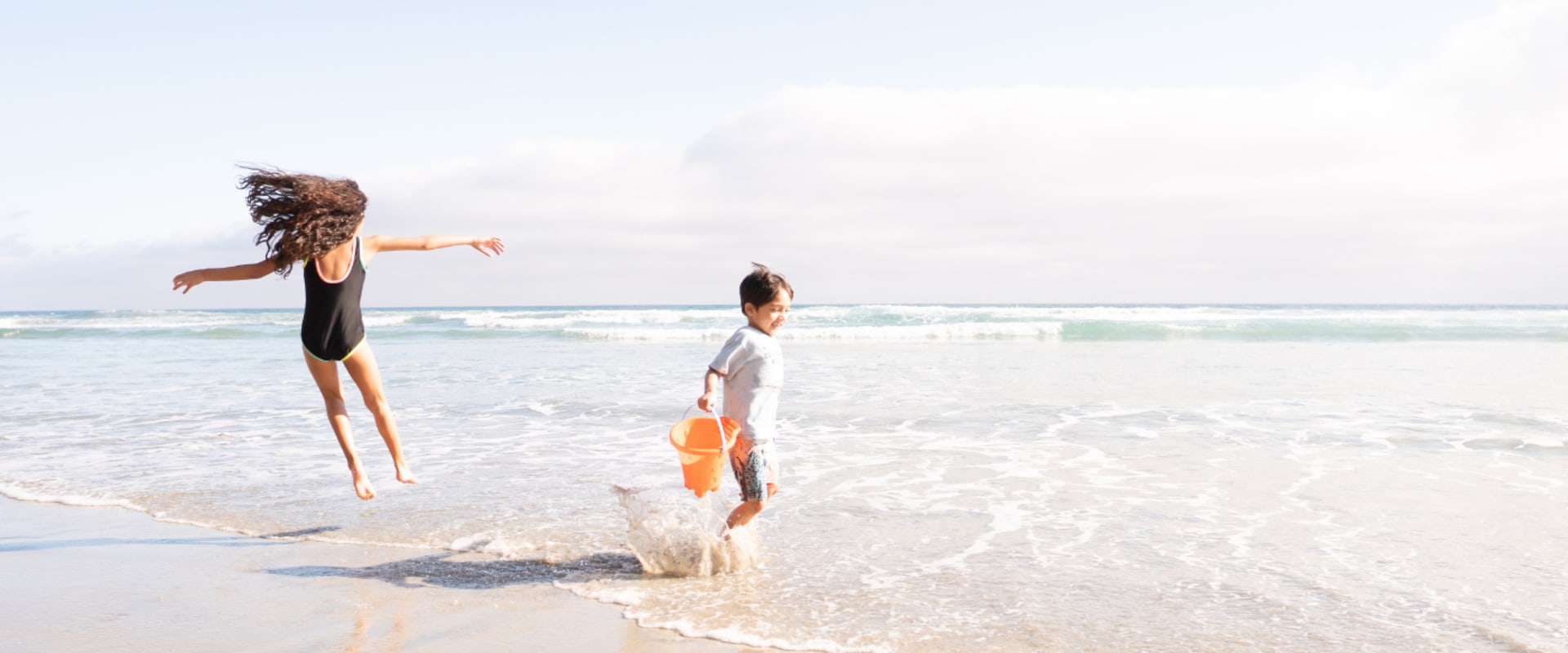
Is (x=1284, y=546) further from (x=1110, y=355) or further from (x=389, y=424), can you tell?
(x=1110, y=355)

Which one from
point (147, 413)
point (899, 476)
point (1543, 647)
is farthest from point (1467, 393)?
point (147, 413)

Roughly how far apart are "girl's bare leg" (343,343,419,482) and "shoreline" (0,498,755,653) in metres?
0.53

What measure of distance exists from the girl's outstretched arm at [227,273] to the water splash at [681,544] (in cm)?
196

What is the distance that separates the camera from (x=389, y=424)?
15.9ft

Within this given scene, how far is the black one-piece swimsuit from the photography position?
4500mm

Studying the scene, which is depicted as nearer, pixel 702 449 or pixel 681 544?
pixel 702 449

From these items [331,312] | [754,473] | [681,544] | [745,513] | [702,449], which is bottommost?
[681,544]

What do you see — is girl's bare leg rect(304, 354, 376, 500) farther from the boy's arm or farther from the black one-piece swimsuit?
the boy's arm

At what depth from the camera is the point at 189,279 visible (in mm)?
4430

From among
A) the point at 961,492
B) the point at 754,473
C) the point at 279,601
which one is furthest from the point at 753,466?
the point at 961,492

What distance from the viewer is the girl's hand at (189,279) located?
4402 mm

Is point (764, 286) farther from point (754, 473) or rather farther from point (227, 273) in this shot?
point (227, 273)

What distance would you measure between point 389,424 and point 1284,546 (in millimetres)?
4550

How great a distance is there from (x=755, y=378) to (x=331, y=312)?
1925mm
